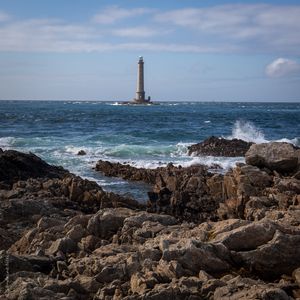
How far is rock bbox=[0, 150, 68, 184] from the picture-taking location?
1528cm

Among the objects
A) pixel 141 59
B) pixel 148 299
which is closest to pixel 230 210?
pixel 148 299

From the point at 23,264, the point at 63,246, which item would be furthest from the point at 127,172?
the point at 23,264

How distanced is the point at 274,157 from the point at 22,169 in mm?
8099

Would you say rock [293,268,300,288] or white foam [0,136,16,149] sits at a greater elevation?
rock [293,268,300,288]

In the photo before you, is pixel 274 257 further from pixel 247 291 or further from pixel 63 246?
pixel 63 246

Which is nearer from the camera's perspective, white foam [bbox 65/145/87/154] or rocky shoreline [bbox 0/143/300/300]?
rocky shoreline [bbox 0/143/300/300]

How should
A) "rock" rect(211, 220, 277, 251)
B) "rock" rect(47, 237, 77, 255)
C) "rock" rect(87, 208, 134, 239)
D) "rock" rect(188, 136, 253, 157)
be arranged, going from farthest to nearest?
"rock" rect(188, 136, 253, 157) → "rock" rect(87, 208, 134, 239) → "rock" rect(47, 237, 77, 255) → "rock" rect(211, 220, 277, 251)

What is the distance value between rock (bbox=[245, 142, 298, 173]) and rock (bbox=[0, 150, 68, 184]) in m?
6.49

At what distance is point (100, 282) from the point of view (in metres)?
6.08

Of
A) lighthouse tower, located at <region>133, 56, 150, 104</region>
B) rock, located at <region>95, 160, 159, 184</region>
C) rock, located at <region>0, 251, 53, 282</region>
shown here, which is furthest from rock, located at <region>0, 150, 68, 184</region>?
lighthouse tower, located at <region>133, 56, 150, 104</region>

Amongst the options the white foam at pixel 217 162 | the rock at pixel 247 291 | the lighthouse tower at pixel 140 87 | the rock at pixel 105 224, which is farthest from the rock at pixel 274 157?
Answer: the lighthouse tower at pixel 140 87

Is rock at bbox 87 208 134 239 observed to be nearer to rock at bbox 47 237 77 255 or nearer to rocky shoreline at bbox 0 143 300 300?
rocky shoreline at bbox 0 143 300 300

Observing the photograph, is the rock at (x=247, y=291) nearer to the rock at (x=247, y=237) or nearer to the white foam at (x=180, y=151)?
the rock at (x=247, y=237)

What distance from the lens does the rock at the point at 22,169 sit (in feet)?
50.1
